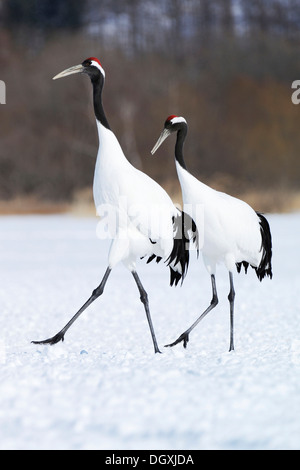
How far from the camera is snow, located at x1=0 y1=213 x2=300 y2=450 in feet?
8.87

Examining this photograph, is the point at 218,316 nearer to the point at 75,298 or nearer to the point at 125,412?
the point at 75,298

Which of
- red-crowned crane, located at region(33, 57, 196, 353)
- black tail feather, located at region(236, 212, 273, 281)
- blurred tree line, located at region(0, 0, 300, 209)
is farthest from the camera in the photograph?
blurred tree line, located at region(0, 0, 300, 209)

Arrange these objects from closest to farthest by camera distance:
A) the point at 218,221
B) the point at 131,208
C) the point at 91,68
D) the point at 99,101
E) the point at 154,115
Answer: the point at 131,208 → the point at 218,221 → the point at 99,101 → the point at 91,68 → the point at 154,115

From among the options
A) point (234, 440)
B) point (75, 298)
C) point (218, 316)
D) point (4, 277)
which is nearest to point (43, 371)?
point (234, 440)

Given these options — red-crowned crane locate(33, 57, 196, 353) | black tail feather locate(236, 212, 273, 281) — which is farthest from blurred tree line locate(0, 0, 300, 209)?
red-crowned crane locate(33, 57, 196, 353)

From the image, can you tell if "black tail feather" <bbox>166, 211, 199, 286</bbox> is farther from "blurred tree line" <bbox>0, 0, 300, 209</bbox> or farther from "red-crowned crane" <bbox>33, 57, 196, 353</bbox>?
"blurred tree line" <bbox>0, 0, 300, 209</bbox>

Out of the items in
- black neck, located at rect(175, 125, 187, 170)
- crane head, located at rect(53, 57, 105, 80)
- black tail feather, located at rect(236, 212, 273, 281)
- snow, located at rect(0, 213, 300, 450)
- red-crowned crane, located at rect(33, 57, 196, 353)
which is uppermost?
crane head, located at rect(53, 57, 105, 80)

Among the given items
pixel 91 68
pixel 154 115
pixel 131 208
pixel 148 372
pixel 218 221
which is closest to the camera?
pixel 148 372

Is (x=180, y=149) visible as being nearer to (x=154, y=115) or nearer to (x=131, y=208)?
(x=131, y=208)

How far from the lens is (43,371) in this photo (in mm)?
3596

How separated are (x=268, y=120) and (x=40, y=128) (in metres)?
7.55

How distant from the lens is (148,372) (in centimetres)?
349

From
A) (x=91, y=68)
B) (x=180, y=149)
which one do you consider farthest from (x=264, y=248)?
(x=91, y=68)

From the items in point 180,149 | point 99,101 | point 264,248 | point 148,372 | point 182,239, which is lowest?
point 148,372
